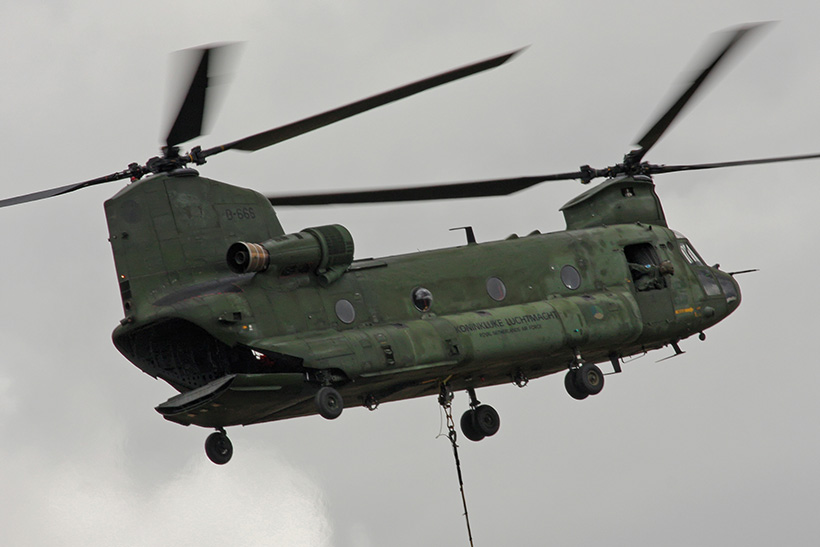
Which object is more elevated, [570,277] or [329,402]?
[570,277]

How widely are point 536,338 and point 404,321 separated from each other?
296 centimetres

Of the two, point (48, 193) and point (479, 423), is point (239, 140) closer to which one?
point (48, 193)

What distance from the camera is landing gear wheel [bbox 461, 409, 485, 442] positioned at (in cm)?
3347

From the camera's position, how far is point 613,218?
35344 millimetres

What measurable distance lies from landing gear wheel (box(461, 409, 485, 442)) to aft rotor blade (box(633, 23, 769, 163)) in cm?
741

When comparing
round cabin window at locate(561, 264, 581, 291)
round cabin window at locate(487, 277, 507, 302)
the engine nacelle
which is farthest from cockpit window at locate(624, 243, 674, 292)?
the engine nacelle

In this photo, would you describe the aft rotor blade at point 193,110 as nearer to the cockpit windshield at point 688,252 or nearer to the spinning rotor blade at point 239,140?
the spinning rotor blade at point 239,140

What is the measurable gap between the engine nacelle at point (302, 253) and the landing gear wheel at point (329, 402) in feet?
7.89

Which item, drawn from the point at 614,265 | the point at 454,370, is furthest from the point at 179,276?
the point at 614,265

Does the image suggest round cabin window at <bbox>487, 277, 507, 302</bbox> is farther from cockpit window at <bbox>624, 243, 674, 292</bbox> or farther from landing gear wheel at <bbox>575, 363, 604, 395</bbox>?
cockpit window at <bbox>624, 243, 674, 292</bbox>

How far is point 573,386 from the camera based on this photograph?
1262 inches

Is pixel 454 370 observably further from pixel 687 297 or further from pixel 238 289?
pixel 687 297

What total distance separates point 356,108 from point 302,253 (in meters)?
3.03

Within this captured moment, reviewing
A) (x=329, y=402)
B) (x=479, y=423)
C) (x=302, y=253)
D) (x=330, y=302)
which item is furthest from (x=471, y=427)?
(x=302, y=253)
